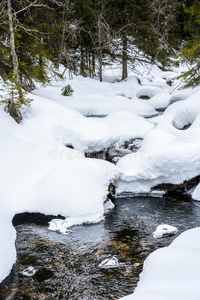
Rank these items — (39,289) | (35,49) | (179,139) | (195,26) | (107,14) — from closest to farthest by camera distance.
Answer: (39,289)
(179,139)
(35,49)
(195,26)
(107,14)

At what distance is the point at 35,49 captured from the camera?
41.0 feet

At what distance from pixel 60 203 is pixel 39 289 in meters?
2.56

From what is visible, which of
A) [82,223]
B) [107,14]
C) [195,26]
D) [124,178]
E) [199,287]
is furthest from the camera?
[107,14]

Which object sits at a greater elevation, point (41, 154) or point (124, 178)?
point (41, 154)

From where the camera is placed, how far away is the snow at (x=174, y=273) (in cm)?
259

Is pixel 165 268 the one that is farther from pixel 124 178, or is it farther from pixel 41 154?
pixel 41 154

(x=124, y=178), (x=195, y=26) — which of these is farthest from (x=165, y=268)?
(x=195, y=26)

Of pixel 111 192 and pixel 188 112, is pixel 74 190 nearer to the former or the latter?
pixel 111 192

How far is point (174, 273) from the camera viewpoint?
3.04 metres

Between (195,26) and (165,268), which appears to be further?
(195,26)

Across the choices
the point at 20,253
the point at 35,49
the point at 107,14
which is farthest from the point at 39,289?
the point at 107,14

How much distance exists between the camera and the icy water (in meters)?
4.00

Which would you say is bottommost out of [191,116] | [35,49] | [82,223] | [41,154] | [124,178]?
[82,223]

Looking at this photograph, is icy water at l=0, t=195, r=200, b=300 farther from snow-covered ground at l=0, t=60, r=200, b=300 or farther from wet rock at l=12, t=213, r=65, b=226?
snow-covered ground at l=0, t=60, r=200, b=300
